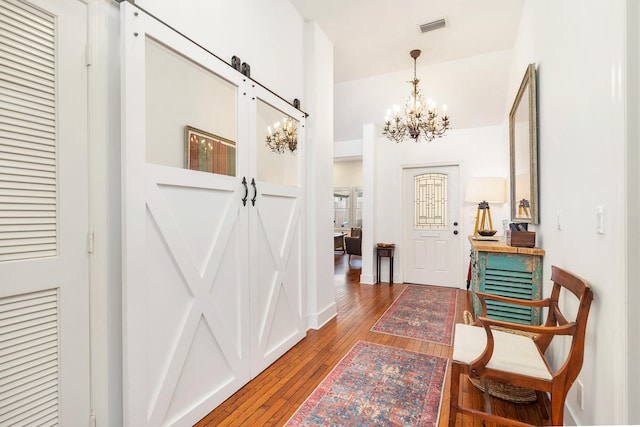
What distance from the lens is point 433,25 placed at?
10.9 feet

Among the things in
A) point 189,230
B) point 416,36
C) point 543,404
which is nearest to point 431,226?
point 416,36

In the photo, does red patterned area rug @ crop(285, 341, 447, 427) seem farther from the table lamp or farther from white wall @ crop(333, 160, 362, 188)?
white wall @ crop(333, 160, 362, 188)

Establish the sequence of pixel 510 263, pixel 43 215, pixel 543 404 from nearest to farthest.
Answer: pixel 43 215 < pixel 543 404 < pixel 510 263

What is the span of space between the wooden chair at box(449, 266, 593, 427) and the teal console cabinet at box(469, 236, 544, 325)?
565 mm

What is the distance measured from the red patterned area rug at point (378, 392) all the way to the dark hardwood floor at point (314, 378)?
0.24 feet

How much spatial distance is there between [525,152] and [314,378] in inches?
103

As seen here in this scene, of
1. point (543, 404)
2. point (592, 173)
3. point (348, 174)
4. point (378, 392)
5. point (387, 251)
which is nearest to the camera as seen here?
point (592, 173)

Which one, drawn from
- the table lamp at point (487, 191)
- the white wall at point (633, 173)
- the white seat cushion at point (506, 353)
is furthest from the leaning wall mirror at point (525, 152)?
the white wall at point (633, 173)

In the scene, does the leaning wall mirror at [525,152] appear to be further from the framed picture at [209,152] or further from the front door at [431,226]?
the framed picture at [209,152]

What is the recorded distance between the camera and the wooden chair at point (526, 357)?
136cm

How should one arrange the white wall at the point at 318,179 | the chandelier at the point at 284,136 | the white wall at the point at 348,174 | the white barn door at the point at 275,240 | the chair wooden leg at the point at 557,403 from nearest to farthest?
1. the chair wooden leg at the point at 557,403
2. the white barn door at the point at 275,240
3. the chandelier at the point at 284,136
4. the white wall at the point at 318,179
5. the white wall at the point at 348,174

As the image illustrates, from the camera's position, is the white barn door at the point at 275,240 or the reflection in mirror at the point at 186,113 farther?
the white barn door at the point at 275,240

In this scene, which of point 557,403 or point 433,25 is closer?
point 557,403

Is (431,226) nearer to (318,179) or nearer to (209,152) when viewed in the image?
(318,179)
